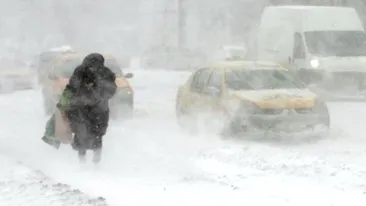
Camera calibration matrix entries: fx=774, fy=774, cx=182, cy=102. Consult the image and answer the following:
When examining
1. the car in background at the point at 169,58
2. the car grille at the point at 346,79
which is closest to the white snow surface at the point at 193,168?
the car grille at the point at 346,79

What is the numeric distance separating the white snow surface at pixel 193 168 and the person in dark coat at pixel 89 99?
53 centimetres

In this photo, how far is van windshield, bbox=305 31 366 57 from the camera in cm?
2002

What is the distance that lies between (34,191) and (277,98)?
17.2ft

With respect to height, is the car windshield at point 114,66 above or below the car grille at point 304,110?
below

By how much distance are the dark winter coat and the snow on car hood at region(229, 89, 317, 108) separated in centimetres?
310

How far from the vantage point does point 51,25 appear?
72.6 m

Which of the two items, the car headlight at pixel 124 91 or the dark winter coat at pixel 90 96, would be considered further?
the car headlight at pixel 124 91

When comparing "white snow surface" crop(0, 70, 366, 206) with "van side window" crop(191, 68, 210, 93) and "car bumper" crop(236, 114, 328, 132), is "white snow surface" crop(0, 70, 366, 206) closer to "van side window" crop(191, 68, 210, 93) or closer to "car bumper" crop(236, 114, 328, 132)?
"car bumper" crop(236, 114, 328, 132)

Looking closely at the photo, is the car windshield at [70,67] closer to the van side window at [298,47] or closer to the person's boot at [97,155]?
the van side window at [298,47]

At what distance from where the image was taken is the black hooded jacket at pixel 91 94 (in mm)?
10312

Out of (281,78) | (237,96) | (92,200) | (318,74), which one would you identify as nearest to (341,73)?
(318,74)

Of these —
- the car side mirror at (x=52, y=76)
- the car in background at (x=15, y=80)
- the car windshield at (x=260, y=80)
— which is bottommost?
the car in background at (x=15, y=80)

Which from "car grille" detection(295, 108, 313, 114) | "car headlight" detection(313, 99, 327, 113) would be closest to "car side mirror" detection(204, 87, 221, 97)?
"car grille" detection(295, 108, 313, 114)

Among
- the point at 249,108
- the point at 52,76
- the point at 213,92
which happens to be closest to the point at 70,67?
the point at 52,76
